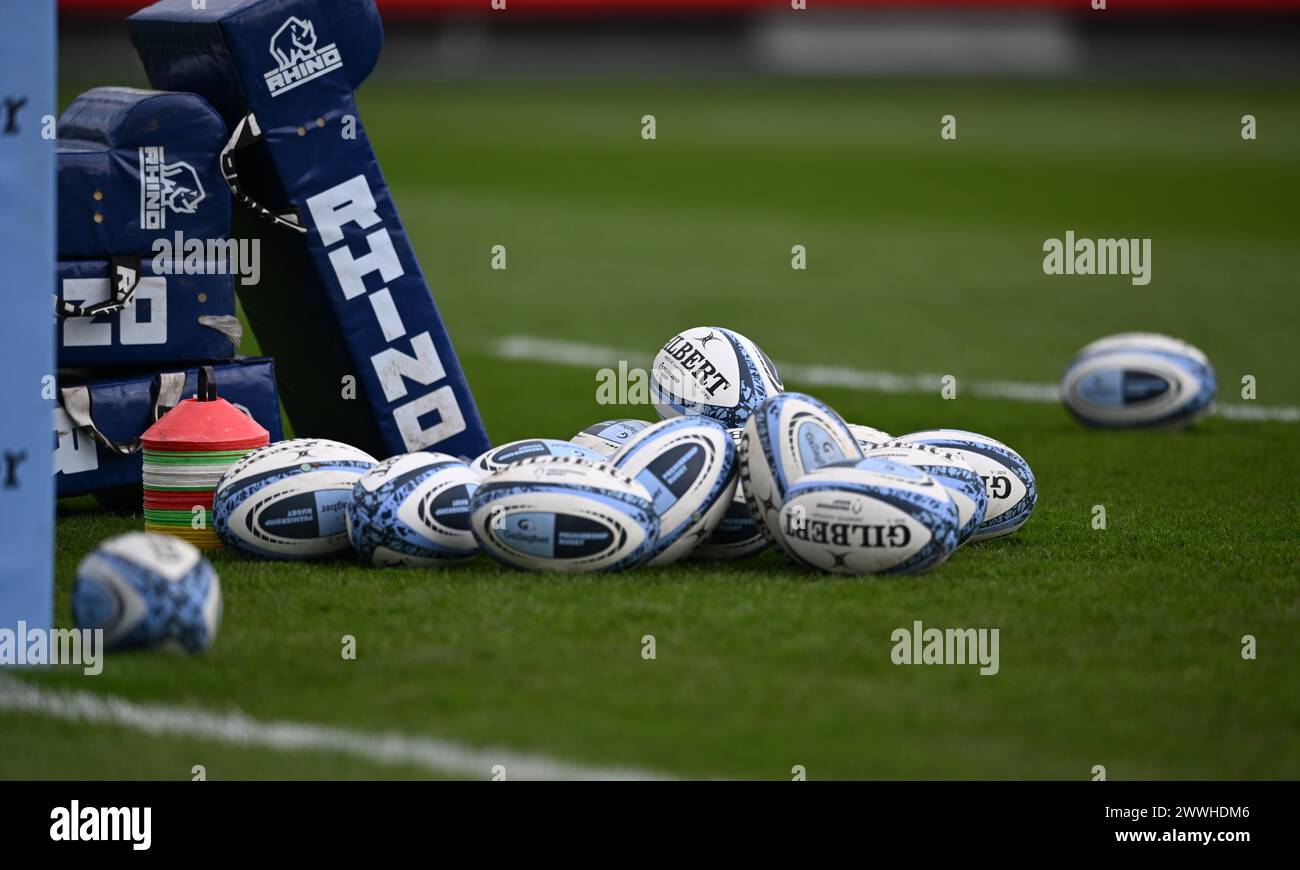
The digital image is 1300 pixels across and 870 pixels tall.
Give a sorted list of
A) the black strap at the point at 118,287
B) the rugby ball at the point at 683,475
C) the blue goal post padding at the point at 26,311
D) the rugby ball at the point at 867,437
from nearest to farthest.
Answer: the blue goal post padding at the point at 26,311, the rugby ball at the point at 683,475, the rugby ball at the point at 867,437, the black strap at the point at 118,287

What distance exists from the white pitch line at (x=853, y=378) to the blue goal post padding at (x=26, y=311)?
622cm

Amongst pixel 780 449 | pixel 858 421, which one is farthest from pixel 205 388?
pixel 858 421

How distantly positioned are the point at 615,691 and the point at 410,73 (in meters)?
38.8

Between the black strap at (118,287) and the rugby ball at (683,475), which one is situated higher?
the black strap at (118,287)

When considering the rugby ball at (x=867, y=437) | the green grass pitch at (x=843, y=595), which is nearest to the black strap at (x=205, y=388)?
the green grass pitch at (x=843, y=595)

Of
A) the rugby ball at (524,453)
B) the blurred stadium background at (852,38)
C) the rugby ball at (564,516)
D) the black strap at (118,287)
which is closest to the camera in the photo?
the rugby ball at (564,516)

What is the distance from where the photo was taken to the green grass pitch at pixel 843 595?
4.22 meters

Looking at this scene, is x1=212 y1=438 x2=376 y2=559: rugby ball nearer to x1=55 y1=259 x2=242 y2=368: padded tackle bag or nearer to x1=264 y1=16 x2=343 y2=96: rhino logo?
x1=55 y1=259 x2=242 y2=368: padded tackle bag

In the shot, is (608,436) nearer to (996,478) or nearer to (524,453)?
(524,453)

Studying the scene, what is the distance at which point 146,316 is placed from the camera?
658 cm

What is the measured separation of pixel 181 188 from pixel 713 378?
2183 millimetres

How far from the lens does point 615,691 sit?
14.9ft

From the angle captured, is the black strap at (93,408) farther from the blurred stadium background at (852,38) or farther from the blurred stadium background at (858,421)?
the blurred stadium background at (852,38)
